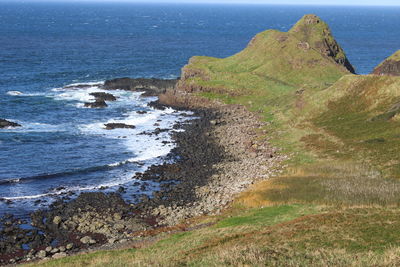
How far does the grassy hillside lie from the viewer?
37.0 m

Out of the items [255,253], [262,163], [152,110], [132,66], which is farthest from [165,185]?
[132,66]

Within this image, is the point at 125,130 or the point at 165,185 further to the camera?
the point at 125,130

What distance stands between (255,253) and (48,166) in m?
49.0

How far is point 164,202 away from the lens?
6369 cm

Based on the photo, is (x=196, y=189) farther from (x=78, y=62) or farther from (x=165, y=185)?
(x=78, y=62)

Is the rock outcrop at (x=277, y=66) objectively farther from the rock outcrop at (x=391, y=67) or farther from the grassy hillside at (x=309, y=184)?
the rock outcrop at (x=391, y=67)

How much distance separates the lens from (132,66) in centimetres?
17100

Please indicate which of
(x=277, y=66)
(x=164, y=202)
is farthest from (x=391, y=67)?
(x=164, y=202)

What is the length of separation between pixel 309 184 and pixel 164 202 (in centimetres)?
1800

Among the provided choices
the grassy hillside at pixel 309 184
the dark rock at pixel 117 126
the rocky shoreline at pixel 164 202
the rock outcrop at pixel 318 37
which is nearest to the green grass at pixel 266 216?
the grassy hillside at pixel 309 184

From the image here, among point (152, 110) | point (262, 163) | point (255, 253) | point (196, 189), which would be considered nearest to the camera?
point (255, 253)

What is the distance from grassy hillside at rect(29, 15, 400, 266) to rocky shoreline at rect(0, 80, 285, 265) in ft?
12.1

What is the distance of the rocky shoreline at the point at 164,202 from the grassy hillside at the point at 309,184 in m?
3.68

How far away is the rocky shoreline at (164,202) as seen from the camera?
5297cm
